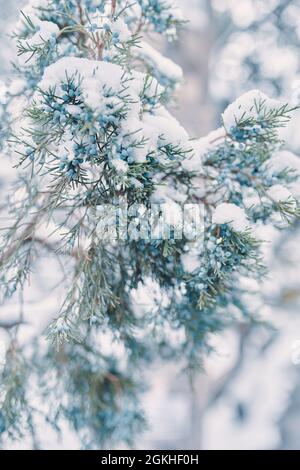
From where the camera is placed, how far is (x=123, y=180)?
5.79 feet

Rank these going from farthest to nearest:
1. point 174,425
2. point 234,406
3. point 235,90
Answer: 1. point 174,425
2. point 234,406
3. point 235,90

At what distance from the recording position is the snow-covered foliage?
6.03ft

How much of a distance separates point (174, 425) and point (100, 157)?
32.8 ft

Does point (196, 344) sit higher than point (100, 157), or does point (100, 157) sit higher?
point (100, 157)

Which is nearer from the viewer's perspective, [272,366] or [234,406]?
[272,366]

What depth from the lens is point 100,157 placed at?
189cm

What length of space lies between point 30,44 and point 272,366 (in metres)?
6.74

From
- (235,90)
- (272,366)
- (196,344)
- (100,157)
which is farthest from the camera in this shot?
(272,366)

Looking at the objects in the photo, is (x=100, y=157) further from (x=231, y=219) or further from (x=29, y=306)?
(x=29, y=306)

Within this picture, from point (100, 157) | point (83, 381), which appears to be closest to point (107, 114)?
point (100, 157)

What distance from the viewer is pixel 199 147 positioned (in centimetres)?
233

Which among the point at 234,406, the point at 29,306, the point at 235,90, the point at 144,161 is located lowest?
the point at 144,161

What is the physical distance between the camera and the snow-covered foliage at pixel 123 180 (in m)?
1.84

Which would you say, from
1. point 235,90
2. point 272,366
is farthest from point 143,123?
point 272,366
